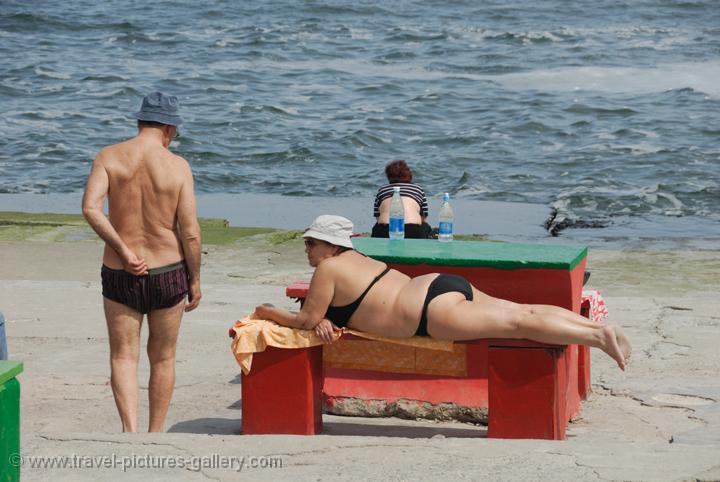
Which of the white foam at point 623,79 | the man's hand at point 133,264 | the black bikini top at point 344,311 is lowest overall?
the white foam at point 623,79

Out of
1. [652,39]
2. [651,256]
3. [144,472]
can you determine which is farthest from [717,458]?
[652,39]

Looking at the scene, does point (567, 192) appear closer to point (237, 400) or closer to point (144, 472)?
point (237, 400)

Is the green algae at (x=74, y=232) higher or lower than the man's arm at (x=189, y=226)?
lower

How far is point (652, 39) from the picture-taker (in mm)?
38031

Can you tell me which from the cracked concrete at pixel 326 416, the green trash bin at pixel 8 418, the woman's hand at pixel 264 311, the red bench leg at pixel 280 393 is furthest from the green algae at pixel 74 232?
the green trash bin at pixel 8 418

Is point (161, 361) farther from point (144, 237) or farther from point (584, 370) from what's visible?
point (584, 370)

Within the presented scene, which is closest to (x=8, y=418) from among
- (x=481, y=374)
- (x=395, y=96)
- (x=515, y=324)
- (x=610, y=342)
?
(x=515, y=324)

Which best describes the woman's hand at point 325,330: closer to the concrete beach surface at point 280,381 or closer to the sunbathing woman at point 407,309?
the sunbathing woman at point 407,309

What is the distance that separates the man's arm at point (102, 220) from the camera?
5668 mm

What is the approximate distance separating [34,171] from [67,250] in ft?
34.9

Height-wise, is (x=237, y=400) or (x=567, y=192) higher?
(x=237, y=400)

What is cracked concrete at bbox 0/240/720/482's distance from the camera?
4801mm

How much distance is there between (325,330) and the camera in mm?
5996

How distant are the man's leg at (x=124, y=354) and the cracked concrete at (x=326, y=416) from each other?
0.27m
